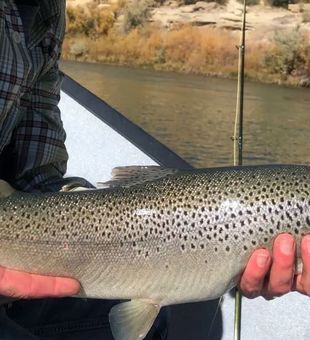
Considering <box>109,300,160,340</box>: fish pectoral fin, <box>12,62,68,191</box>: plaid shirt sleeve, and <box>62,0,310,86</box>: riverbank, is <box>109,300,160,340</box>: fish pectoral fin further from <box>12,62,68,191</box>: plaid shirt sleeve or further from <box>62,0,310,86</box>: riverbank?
<box>62,0,310,86</box>: riverbank

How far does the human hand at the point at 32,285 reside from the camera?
1791mm

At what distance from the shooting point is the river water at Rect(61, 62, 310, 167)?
13.2 m

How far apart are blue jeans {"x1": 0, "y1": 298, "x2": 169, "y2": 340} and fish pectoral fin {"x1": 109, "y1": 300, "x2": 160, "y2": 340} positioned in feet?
0.69

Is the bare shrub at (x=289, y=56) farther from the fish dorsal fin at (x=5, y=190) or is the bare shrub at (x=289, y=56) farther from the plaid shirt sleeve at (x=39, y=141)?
the fish dorsal fin at (x=5, y=190)

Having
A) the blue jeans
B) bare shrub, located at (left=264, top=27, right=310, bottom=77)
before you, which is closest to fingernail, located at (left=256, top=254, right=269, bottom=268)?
the blue jeans

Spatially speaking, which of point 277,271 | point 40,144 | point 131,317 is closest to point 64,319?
point 131,317

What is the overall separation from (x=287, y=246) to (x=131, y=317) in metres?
0.47

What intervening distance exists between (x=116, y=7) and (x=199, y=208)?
3647cm

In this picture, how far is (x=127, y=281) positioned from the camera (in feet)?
6.22

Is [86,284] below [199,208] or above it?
below

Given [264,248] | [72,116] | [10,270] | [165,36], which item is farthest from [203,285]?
[165,36]

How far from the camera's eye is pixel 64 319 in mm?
2102

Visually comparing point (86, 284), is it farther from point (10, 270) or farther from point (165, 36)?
point (165, 36)

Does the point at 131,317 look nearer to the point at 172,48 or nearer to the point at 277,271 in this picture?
the point at 277,271
